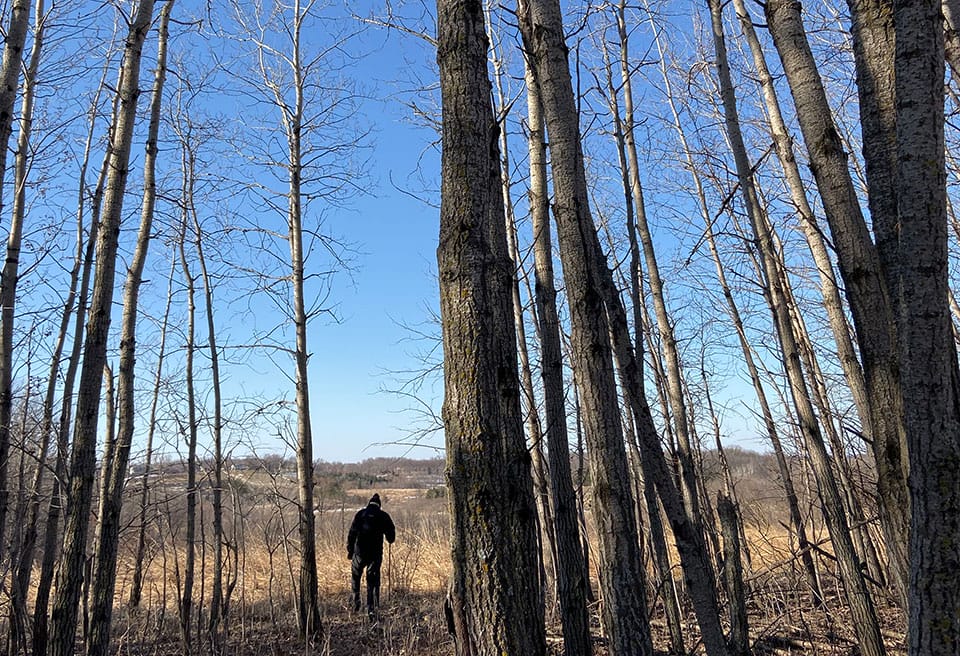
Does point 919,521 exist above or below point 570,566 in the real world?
above

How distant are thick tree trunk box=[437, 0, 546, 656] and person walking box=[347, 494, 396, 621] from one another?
23.5 feet

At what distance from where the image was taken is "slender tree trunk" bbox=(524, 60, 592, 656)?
3490 mm

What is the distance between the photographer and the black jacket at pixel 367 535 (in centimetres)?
870

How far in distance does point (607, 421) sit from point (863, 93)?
5.62 ft

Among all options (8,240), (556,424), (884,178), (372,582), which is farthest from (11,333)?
(884,178)

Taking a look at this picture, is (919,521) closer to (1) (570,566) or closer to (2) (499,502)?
(2) (499,502)

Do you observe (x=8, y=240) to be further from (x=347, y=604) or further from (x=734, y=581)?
(x=347, y=604)

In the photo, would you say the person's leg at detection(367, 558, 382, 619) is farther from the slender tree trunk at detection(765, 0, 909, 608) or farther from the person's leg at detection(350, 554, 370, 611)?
the slender tree trunk at detection(765, 0, 909, 608)

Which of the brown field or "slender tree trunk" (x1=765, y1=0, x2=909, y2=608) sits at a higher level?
"slender tree trunk" (x1=765, y1=0, x2=909, y2=608)

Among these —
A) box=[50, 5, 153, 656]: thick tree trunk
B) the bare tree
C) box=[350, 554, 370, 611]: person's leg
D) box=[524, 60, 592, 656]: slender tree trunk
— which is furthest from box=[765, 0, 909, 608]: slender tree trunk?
box=[350, 554, 370, 611]: person's leg

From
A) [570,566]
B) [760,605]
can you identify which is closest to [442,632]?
[760,605]

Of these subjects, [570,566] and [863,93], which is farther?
[570,566]

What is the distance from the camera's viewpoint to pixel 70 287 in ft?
26.1

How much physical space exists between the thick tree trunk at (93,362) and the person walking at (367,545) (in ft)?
17.1
